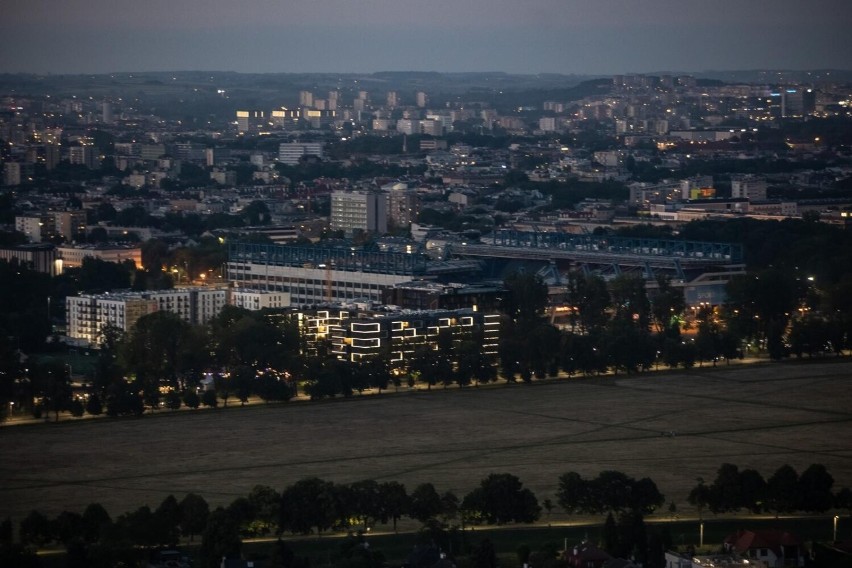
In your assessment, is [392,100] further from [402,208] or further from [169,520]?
[169,520]

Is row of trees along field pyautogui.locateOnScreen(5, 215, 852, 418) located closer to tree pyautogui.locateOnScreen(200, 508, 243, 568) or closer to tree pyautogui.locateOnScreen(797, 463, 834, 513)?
tree pyautogui.locateOnScreen(200, 508, 243, 568)

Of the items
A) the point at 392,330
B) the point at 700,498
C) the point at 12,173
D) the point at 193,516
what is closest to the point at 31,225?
the point at 12,173

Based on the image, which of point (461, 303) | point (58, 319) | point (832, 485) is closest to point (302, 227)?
point (58, 319)

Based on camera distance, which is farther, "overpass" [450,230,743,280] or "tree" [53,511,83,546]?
"overpass" [450,230,743,280]

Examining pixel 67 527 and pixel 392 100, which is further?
pixel 392 100

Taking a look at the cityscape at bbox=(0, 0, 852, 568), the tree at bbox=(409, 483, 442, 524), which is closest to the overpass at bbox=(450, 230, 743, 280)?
the cityscape at bbox=(0, 0, 852, 568)
